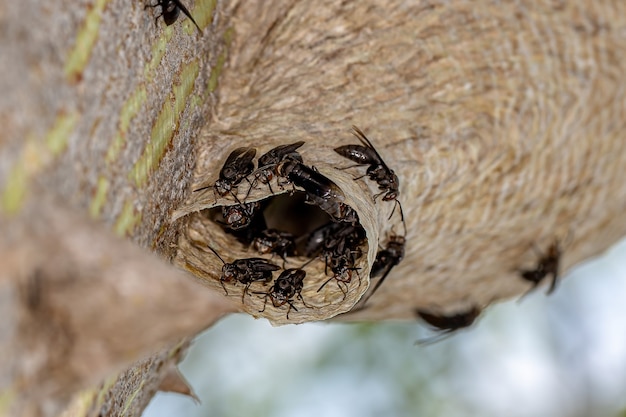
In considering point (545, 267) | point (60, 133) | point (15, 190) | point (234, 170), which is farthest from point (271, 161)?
point (545, 267)

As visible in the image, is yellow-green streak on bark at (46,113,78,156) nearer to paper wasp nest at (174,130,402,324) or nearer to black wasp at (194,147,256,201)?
paper wasp nest at (174,130,402,324)

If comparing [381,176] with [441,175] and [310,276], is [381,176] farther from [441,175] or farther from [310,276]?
[310,276]

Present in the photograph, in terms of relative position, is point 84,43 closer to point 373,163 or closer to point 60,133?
point 60,133

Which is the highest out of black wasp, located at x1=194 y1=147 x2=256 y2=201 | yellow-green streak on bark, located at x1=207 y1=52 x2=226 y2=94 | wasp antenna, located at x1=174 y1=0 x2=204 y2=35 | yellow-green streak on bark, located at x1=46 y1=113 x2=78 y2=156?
yellow-green streak on bark, located at x1=46 y1=113 x2=78 y2=156

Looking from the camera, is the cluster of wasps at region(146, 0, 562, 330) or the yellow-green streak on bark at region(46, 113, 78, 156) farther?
the cluster of wasps at region(146, 0, 562, 330)

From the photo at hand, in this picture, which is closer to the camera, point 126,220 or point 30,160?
point 30,160

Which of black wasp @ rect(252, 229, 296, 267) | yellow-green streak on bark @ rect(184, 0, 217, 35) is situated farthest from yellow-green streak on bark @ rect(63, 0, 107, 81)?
black wasp @ rect(252, 229, 296, 267)

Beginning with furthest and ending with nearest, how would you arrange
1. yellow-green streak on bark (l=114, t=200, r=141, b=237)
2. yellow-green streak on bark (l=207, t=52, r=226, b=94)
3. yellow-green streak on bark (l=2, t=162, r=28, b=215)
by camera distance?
1. yellow-green streak on bark (l=207, t=52, r=226, b=94)
2. yellow-green streak on bark (l=114, t=200, r=141, b=237)
3. yellow-green streak on bark (l=2, t=162, r=28, b=215)
